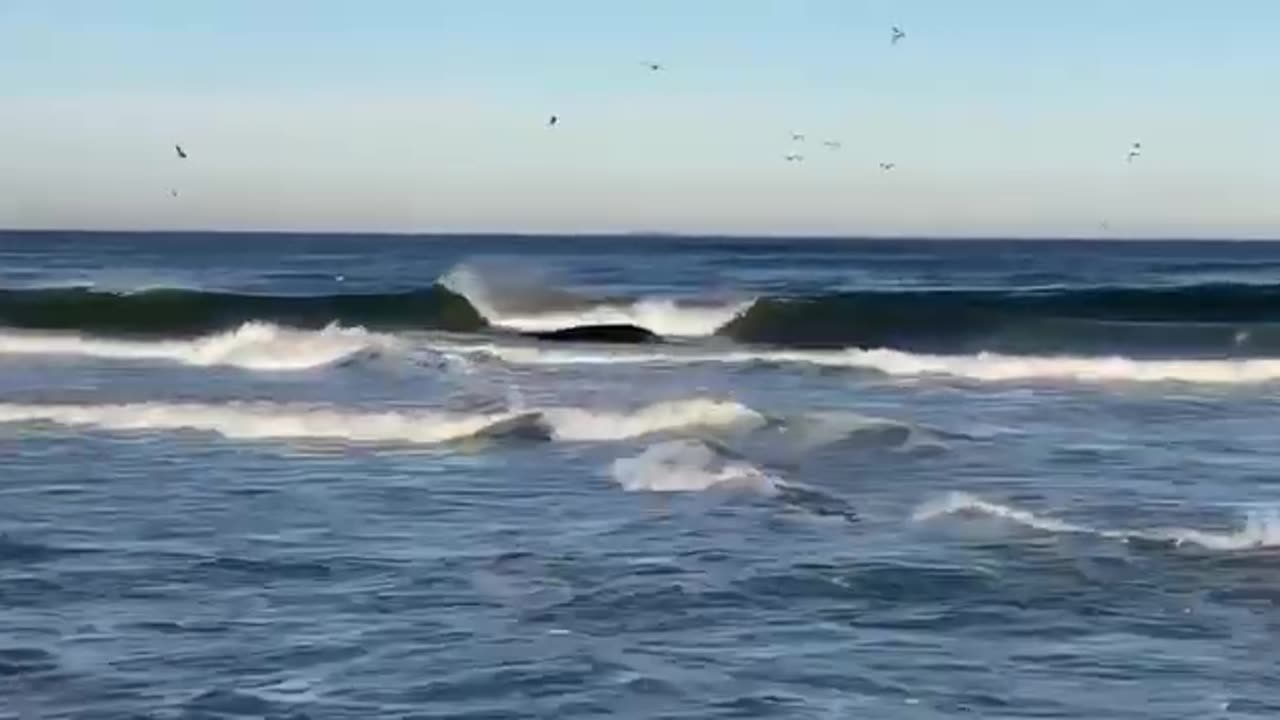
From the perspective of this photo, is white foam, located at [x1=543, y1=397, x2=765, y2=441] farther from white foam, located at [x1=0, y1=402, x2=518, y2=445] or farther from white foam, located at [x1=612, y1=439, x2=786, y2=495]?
white foam, located at [x1=612, y1=439, x2=786, y2=495]

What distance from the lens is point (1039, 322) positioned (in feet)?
108

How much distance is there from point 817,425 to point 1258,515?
17.9 feet

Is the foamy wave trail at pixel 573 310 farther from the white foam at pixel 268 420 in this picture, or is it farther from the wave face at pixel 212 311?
the white foam at pixel 268 420

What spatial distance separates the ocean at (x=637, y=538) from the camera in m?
8.14

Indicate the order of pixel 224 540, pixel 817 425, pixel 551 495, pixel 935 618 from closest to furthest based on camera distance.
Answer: pixel 935 618
pixel 224 540
pixel 551 495
pixel 817 425

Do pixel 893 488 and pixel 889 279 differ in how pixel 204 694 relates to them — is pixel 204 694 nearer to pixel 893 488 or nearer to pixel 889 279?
pixel 893 488

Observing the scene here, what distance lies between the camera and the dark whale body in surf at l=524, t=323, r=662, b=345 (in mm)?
32438

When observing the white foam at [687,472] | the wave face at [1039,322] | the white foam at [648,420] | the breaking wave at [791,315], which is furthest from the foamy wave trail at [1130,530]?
the wave face at [1039,322]

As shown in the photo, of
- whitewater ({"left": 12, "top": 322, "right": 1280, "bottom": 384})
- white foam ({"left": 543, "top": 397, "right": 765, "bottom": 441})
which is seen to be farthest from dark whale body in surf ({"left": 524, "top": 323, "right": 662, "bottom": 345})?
white foam ({"left": 543, "top": 397, "right": 765, "bottom": 441})

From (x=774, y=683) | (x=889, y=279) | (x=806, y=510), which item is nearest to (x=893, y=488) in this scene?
(x=806, y=510)

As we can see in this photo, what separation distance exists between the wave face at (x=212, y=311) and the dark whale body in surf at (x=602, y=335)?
Answer: 9.86 feet

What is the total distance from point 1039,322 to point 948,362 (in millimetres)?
5645

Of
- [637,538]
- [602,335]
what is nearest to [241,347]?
[602,335]

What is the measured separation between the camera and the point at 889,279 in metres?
53.6
